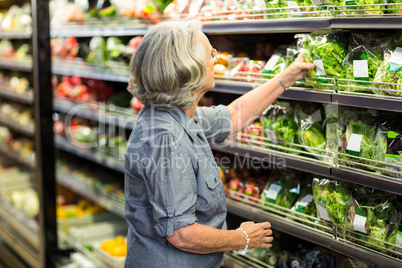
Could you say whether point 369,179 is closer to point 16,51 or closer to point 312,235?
point 312,235

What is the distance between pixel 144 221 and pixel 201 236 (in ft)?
0.78

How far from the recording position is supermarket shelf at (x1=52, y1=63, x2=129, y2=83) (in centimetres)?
295

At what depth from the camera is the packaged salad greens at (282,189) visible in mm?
2059

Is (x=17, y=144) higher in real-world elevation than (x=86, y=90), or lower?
lower

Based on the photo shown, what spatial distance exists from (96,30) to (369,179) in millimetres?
2256

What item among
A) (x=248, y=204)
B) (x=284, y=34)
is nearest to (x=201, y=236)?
(x=248, y=204)

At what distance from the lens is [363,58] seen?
1.65 meters

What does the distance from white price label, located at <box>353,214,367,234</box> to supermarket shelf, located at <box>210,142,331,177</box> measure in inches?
7.8

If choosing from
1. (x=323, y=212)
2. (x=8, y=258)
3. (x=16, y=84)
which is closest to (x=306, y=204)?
(x=323, y=212)

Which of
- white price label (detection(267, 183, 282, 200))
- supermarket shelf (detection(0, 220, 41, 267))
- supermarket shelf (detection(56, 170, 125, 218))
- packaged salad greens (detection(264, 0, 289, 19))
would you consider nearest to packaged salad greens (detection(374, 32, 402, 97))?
packaged salad greens (detection(264, 0, 289, 19))

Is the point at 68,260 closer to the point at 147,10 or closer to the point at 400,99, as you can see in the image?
the point at 147,10

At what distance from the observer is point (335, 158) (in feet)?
5.63

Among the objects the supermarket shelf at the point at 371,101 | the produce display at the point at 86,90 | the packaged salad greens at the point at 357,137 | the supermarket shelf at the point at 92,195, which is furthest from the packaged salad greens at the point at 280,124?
the produce display at the point at 86,90

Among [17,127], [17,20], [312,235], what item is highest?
[17,20]
